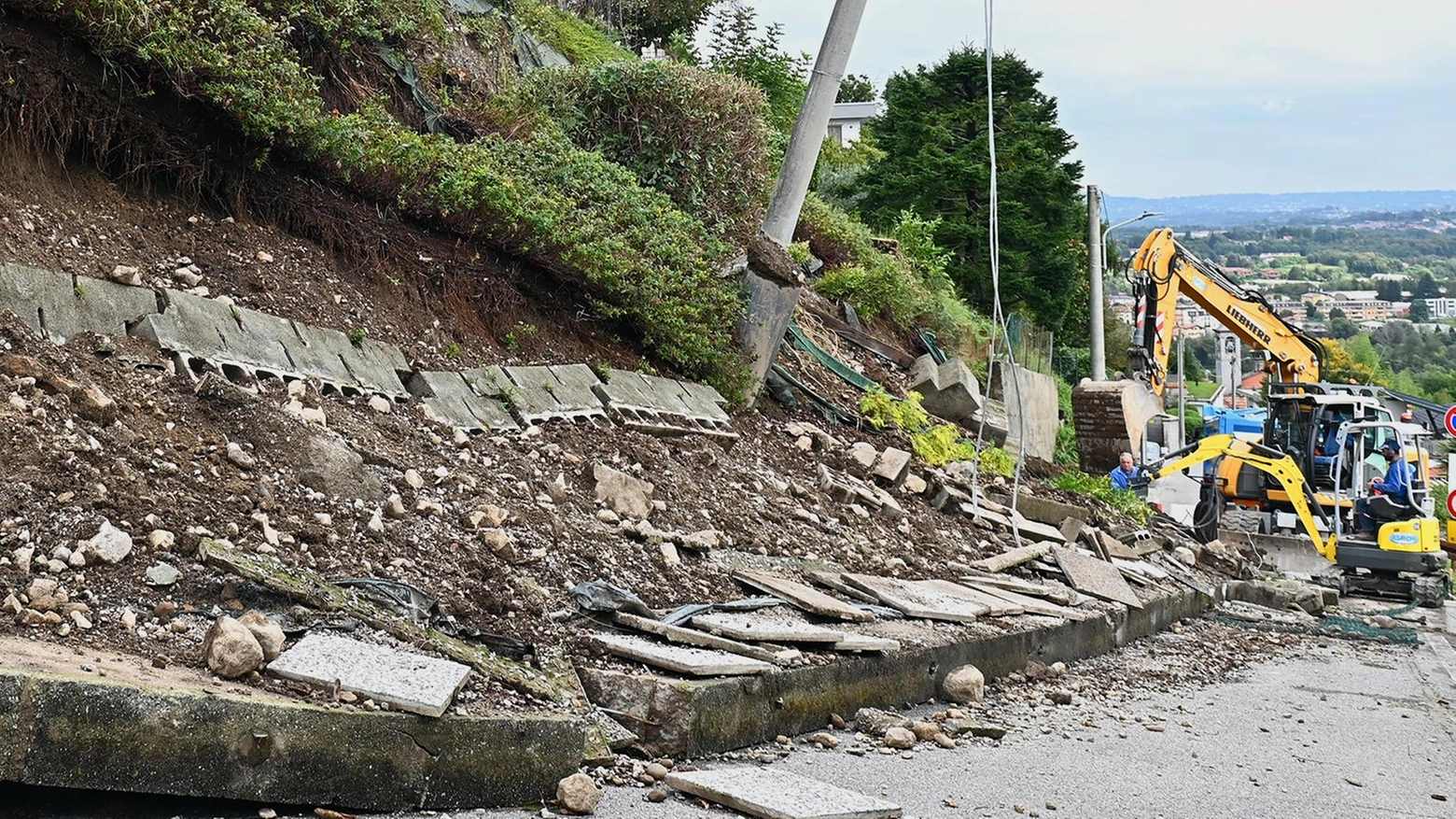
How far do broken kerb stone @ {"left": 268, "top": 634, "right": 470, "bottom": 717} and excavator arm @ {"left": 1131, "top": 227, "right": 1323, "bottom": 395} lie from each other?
17.1 m

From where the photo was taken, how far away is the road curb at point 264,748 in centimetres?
343

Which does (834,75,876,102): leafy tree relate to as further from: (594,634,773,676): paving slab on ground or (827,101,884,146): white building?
(594,634,773,676): paving slab on ground

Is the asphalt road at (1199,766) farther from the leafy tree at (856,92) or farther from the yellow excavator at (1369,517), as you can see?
the leafy tree at (856,92)

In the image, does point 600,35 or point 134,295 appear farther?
point 600,35

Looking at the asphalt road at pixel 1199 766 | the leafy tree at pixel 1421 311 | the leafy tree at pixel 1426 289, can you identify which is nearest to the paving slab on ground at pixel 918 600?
the asphalt road at pixel 1199 766

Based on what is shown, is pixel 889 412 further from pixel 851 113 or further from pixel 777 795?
pixel 851 113

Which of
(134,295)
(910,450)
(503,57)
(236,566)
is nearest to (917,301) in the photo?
(910,450)

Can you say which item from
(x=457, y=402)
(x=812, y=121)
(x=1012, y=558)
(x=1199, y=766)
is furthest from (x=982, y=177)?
(x=1199, y=766)

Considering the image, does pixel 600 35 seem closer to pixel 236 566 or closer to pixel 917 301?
pixel 917 301

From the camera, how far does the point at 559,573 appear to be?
6.16 m

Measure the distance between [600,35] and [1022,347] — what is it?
8008 millimetres

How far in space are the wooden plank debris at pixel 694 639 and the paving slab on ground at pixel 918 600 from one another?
1794 millimetres

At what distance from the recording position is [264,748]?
379 cm

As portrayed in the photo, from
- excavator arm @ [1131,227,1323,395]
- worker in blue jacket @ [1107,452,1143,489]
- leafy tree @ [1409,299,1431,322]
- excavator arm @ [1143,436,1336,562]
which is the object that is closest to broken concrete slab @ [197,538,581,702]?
worker in blue jacket @ [1107,452,1143,489]
